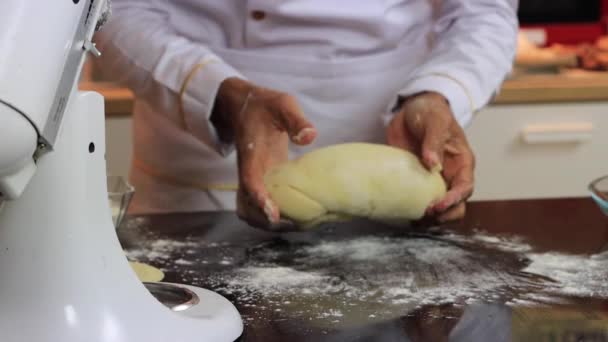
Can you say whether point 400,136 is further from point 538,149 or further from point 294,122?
point 538,149

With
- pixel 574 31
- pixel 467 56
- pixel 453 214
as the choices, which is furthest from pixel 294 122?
pixel 574 31

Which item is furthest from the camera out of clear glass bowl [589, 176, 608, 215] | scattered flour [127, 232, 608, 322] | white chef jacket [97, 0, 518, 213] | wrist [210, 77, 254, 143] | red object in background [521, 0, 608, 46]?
red object in background [521, 0, 608, 46]

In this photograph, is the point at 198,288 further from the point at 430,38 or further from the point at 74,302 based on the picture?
the point at 430,38

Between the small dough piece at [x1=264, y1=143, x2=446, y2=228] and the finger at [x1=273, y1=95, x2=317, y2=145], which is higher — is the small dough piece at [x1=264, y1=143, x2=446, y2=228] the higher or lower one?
the lower one

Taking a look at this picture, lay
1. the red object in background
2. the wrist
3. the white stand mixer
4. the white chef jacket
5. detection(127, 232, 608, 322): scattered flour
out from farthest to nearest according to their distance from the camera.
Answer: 1. the red object in background
2. the white chef jacket
3. the wrist
4. detection(127, 232, 608, 322): scattered flour
5. the white stand mixer

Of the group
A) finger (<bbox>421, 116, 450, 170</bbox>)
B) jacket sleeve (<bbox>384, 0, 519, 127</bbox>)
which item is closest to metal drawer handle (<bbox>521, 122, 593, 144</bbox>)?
jacket sleeve (<bbox>384, 0, 519, 127</bbox>)

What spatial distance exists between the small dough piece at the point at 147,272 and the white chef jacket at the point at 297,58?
257 millimetres

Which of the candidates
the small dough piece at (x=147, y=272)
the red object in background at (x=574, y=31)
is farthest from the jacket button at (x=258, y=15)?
the red object in background at (x=574, y=31)

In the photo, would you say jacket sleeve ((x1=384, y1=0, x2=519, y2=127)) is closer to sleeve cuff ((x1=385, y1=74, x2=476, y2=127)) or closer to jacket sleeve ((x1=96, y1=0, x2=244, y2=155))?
sleeve cuff ((x1=385, y1=74, x2=476, y2=127))

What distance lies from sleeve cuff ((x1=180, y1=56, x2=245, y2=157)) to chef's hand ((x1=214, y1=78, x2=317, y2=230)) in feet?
0.04

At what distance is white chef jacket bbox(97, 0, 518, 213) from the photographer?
96 centimetres

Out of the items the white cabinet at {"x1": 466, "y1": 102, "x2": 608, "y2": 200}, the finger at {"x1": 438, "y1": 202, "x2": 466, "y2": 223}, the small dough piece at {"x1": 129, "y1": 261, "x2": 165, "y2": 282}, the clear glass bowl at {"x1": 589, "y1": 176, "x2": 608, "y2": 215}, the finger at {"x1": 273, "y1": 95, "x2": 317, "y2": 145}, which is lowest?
the white cabinet at {"x1": 466, "y1": 102, "x2": 608, "y2": 200}

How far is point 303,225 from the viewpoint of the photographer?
0.80 m

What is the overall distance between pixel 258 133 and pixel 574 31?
4.46 feet
